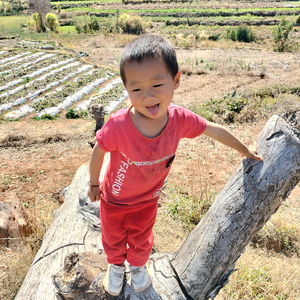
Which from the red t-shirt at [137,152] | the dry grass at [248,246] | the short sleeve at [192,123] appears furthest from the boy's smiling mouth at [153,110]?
the dry grass at [248,246]

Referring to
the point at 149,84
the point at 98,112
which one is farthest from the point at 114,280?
the point at 98,112

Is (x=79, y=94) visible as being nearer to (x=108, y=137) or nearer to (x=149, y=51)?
(x=108, y=137)

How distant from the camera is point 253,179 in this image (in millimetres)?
1353

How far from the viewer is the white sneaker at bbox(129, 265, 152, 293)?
1627mm

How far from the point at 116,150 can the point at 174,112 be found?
385 mm

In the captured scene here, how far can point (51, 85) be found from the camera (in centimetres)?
902

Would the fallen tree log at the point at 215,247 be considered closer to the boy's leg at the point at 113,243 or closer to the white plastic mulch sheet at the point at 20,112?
the boy's leg at the point at 113,243

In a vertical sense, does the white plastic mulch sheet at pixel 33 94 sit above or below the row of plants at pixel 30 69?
below

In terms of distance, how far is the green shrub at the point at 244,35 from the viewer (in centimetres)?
1963

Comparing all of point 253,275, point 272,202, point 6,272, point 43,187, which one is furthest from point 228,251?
point 43,187

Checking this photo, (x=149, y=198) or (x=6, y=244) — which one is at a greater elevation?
(x=149, y=198)

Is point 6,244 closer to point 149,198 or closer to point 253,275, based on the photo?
point 149,198

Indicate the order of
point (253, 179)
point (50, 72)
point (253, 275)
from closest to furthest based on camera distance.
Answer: point (253, 179)
point (253, 275)
point (50, 72)

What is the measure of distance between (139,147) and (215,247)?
0.71 metres
